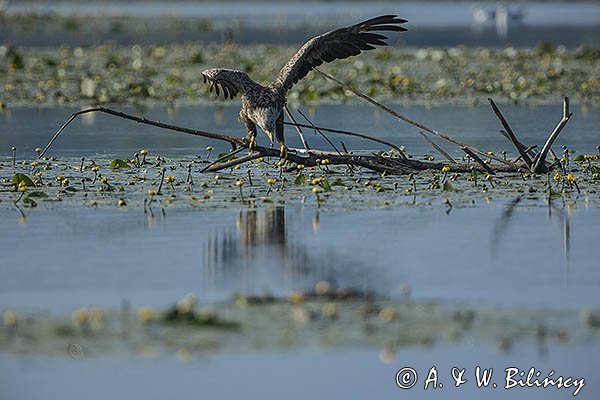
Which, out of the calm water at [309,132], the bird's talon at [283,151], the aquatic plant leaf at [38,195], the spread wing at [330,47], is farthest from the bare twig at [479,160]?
the aquatic plant leaf at [38,195]

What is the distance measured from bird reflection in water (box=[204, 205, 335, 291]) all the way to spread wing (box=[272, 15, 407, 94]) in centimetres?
191

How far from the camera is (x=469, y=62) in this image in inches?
909

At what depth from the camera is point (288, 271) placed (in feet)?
22.4

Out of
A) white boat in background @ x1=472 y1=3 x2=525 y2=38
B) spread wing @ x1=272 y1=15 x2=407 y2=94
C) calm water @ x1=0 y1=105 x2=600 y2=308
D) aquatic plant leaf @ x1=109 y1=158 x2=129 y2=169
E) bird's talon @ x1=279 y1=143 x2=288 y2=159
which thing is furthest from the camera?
white boat in background @ x1=472 y1=3 x2=525 y2=38

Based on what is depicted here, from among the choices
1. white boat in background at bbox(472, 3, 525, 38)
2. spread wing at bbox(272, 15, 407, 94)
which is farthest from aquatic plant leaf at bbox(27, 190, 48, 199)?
white boat in background at bbox(472, 3, 525, 38)

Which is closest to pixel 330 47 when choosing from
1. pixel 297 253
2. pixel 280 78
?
pixel 280 78

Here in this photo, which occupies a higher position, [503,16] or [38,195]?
[503,16]

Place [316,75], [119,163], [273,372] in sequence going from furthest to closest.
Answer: [316,75], [119,163], [273,372]

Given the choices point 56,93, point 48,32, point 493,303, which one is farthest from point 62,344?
point 48,32

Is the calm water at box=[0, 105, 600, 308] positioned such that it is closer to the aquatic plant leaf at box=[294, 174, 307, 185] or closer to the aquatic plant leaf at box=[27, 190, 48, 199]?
the aquatic plant leaf at box=[27, 190, 48, 199]

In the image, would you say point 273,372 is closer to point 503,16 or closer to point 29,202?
point 29,202

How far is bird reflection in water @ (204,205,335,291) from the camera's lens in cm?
658

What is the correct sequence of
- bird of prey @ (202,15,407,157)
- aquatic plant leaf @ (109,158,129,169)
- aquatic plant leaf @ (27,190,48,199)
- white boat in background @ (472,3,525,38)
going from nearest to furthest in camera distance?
aquatic plant leaf @ (27,190,48,199)
bird of prey @ (202,15,407,157)
aquatic plant leaf @ (109,158,129,169)
white boat in background @ (472,3,525,38)

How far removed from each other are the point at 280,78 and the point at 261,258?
10.4 feet
